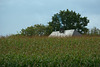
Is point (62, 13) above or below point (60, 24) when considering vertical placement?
above

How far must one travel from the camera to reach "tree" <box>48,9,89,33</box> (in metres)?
42.4

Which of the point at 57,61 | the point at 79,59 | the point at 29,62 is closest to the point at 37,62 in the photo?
the point at 29,62

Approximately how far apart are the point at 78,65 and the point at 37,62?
2.19 m

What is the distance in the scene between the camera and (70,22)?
42844mm

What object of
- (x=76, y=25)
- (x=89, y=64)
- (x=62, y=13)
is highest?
(x=62, y=13)

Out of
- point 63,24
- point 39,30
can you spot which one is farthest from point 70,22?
point 39,30

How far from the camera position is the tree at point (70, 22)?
42391 millimetres

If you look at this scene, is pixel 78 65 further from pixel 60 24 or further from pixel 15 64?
pixel 60 24

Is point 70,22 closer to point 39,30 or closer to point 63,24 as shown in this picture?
point 63,24

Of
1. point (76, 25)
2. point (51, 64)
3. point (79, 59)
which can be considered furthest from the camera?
point (76, 25)

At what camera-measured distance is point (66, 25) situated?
43.1m

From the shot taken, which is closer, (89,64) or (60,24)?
(89,64)

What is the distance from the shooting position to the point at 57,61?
8617 millimetres

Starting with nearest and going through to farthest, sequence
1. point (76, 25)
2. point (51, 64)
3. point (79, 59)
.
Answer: point (51, 64), point (79, 59), point (76, 25)
